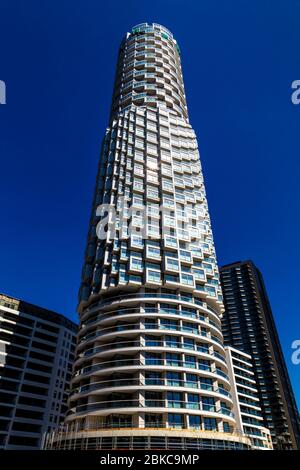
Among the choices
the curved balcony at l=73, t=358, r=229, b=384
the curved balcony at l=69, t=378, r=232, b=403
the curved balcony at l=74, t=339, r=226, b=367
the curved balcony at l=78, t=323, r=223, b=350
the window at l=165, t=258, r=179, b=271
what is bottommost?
the curved balcony at l=69, t=378, r=232, b=403

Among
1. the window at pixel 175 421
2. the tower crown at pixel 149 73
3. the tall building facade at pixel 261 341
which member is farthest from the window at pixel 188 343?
the tall building facade at pixel 261 341

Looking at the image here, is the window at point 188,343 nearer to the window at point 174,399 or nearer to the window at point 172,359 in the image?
the window at point 172,359

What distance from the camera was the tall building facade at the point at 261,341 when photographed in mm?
133500

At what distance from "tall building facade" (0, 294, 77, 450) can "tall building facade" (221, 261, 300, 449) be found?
82.8m

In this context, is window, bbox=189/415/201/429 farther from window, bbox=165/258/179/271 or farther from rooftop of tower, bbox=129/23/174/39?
rooftop of tower, bbox=129/23/174/39

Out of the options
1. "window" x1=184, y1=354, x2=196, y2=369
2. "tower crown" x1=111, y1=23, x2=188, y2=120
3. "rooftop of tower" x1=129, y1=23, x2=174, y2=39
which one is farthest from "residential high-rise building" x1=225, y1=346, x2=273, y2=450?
"rooftop of tower" x1=129, y1=23, x2=174, y2=39

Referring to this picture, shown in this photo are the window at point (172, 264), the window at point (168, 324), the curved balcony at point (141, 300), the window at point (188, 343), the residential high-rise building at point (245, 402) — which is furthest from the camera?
the residential high-rise building at point (245, 402)

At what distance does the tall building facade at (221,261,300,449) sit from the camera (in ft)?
438

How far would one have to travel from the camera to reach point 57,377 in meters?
94.2

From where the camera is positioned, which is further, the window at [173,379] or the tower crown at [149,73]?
the tower crown at [149,73]

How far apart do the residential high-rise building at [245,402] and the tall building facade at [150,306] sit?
1578 inches
